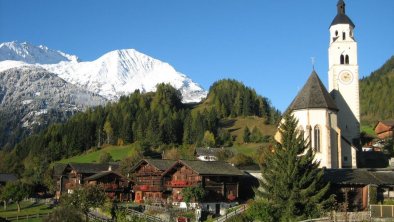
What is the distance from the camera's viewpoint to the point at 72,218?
35188mm

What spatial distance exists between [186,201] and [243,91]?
125764 mm

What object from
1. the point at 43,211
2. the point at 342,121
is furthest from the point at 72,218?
the point at 342,121

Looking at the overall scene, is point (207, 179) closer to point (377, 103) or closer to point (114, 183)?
point (114, 183)

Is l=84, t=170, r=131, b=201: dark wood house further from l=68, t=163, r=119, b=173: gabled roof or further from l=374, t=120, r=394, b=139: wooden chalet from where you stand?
l=374, t=120, r=394, b=139: wooden chalet

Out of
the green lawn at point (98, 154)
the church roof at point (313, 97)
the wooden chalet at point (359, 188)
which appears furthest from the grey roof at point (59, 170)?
the wooden chalet at point (359, 188)

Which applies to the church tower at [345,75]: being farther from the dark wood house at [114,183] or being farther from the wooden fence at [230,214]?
the dark wood house at [114,183]

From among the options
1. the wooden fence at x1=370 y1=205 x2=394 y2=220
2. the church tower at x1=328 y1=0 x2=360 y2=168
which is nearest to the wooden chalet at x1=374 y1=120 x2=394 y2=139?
the church tower at x1=328 y1=0 x2=360 y2=168

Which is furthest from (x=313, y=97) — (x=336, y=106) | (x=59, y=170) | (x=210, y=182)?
(x=59, y=170)

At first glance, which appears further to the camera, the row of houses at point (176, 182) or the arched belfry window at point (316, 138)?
the arched belfry window at point (316, 138)

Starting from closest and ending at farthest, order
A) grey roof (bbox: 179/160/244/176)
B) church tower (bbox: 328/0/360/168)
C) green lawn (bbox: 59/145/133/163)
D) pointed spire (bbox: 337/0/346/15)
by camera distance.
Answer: grey roof (bbox: 179/160/244/176), church tower (bbox: 328/0/360/168), pointed spire (bbox: 337/0/346/15), green lawn (bbox: 59/145/133/163)

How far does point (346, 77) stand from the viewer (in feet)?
236

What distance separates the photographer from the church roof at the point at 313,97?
62.6 m

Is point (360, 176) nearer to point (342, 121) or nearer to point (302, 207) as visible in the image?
point (302, 207)

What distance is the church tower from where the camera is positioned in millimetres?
70812
